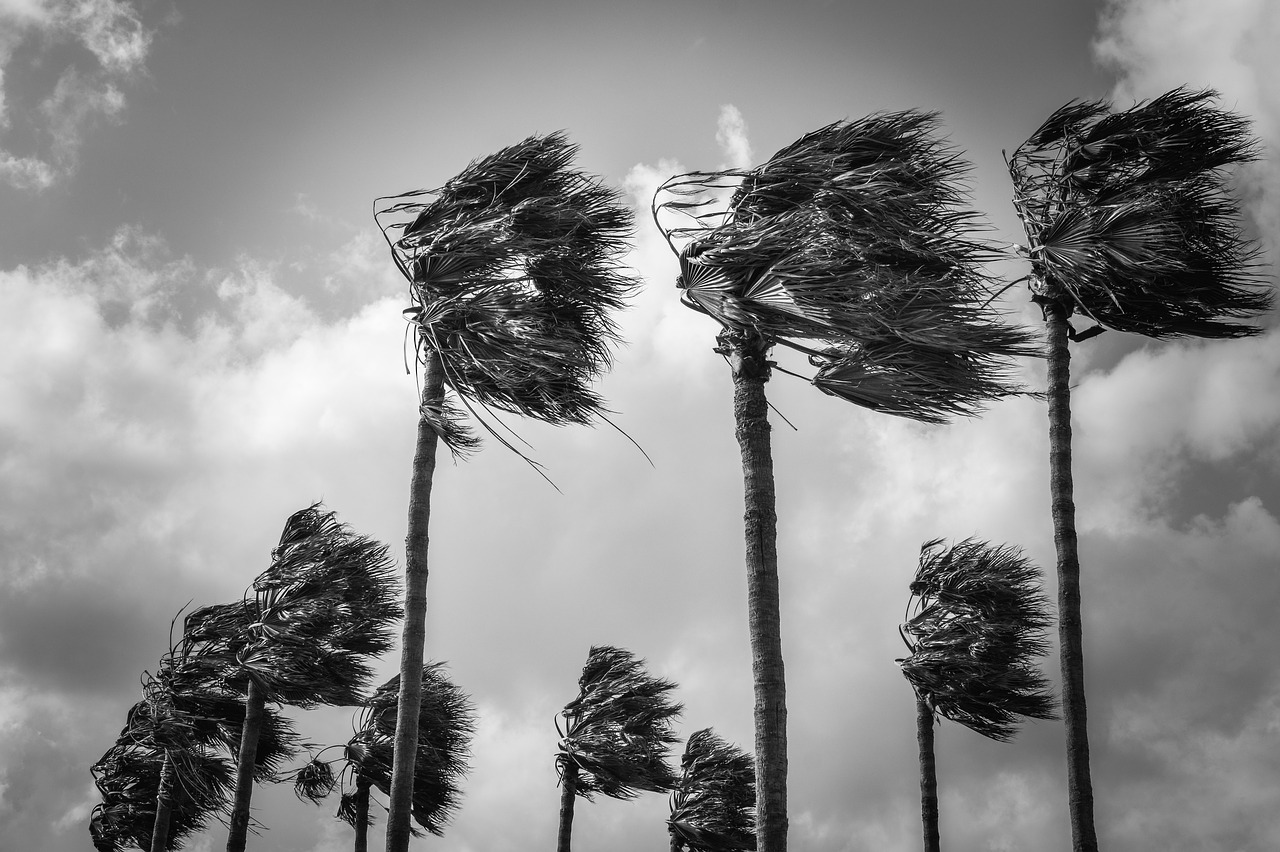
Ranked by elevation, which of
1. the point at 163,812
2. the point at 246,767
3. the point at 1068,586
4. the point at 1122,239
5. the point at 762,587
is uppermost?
the point at 1122,239

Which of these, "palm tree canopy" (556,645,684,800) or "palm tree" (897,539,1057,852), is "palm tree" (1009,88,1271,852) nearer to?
"palm tree" (897,539,1057,852)

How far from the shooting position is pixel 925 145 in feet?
38.1

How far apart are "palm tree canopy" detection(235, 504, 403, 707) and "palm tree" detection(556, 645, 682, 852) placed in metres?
4.58

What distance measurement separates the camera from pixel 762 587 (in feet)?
34.0

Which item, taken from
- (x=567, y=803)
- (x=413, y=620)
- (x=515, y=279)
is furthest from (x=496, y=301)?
(x=567, y=803)

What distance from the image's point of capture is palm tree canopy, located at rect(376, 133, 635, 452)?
1327cm

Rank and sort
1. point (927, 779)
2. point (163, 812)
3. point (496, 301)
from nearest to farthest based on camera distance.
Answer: point (496, 301), point (927, 779), point (163, 812)

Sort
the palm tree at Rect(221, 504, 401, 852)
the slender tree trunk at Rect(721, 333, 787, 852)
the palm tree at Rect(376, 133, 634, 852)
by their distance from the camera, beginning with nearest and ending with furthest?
the slender tree trunk at Rect(721, 333, 787, 852) < the palm tree at Rect(376, 133, 634, 852) < the palm tree at Rect(221, 504, 401, 852)

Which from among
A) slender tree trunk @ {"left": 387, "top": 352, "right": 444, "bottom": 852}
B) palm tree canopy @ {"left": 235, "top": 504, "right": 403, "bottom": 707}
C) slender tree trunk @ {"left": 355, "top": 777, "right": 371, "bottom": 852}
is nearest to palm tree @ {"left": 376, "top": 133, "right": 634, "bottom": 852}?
slender tree trunk @ {"left": 387, "top": 352, "right": 444, "bottom": 852}

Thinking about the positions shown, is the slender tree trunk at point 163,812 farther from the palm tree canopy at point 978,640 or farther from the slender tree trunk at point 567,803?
the palm tree canopy at point 978,640

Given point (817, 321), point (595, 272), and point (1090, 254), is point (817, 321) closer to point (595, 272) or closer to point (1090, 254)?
Answer: point (595, 272)

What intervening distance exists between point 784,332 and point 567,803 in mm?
14683

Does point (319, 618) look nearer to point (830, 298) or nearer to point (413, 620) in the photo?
point (413, 620)

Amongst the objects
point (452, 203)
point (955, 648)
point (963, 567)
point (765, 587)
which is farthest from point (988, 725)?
point (452, 203)
